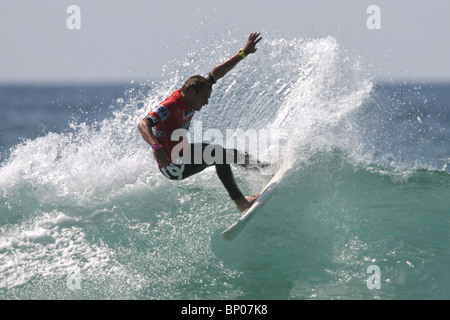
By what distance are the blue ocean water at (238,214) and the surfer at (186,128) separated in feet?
2.57

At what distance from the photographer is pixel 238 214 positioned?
257 inches

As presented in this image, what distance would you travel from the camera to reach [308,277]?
5500mm

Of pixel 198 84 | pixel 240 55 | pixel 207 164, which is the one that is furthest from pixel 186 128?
pixel 240 55

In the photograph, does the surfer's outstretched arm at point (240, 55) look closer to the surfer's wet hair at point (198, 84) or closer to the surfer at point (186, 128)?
the surfer at point (186, 128)

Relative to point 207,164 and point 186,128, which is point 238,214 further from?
point 186,128

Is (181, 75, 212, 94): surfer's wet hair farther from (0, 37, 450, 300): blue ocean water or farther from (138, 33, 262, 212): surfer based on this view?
(0, 37, 450, 300): blue ocean water

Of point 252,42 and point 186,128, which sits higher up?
point 252,42

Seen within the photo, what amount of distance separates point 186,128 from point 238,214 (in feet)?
4.57

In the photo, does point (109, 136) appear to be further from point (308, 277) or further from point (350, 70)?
point (308, 277)
